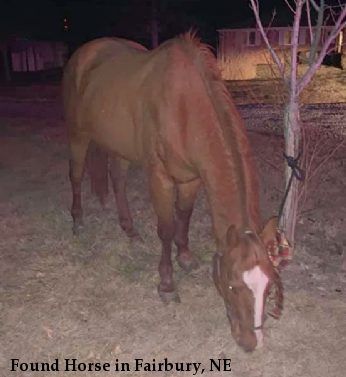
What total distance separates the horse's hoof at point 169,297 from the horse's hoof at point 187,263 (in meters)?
0.51

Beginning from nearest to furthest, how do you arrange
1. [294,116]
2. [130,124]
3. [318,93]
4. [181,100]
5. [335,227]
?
[181,100] → [294,116] → [130,124] → [335,227] → [318,93]

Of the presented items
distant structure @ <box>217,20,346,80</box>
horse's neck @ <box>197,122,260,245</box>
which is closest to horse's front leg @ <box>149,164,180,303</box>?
horse's neck @ <box>197,122,260,245</box>

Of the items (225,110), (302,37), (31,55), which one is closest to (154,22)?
(302,37)

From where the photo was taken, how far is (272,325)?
341 cm

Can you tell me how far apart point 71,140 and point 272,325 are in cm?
300

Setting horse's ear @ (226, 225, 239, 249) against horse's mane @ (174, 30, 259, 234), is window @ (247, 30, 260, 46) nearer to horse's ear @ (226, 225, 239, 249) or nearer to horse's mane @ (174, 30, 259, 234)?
horse's mane @ (174, 30, 259, 234)

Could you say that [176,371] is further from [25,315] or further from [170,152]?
[170,152]

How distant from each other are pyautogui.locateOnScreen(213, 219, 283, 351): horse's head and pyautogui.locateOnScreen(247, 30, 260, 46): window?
2064 cm

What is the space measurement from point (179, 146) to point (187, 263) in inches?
52.7

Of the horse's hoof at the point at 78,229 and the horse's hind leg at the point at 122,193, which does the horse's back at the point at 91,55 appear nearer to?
the horse's hind leg at the point at 122,193

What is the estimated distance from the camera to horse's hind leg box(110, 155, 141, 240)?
5.00 meters

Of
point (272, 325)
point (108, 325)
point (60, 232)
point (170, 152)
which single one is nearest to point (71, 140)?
point (60, 232)

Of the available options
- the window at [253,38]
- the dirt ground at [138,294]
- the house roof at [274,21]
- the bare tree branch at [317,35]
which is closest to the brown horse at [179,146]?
the dirt ground at [138,294]

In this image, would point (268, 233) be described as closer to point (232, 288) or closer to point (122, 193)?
point (232, 288)
